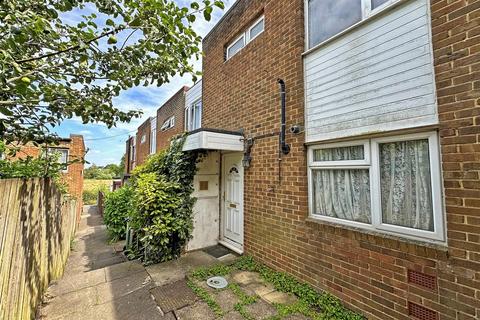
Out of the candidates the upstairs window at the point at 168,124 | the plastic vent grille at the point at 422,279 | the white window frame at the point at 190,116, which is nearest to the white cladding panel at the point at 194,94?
the white window frame at the point at 190,116

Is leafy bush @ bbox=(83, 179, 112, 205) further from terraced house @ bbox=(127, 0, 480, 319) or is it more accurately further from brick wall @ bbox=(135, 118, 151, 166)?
terraced house @ bbox=(127, 0, 480, 319)

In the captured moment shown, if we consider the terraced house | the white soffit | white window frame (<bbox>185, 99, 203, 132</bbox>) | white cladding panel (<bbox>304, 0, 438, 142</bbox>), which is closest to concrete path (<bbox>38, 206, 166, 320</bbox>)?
the terraced house

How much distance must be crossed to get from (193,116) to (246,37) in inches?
183

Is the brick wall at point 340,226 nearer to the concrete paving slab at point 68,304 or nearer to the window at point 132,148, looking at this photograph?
the concrete paving slab at point 68,304

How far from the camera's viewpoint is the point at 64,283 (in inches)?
174

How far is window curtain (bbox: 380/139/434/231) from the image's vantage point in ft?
9.05

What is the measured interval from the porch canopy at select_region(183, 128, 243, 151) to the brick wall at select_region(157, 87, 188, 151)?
4429 millimetres

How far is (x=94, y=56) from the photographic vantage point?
2391 mm

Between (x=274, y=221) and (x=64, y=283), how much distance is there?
14.0ft

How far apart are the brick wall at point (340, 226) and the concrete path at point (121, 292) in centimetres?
179

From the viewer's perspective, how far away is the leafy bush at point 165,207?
5.33 m

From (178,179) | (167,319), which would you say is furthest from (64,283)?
(178,179)

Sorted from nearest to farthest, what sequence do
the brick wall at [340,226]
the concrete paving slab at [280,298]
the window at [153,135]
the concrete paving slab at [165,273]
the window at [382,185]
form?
the brick wall at [340,226]
the window at [382,185]
the concrete paving slab at [280,298]
the concrete paving slab at [165,273]
the window at [153,135]

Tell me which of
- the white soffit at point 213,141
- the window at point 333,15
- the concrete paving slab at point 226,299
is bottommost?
the concrete paving slab at point 226,299
